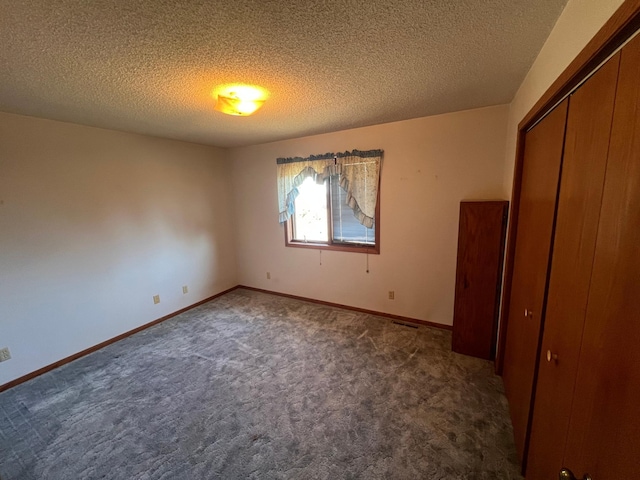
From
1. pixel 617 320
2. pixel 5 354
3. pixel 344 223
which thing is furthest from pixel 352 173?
pixel 5 354

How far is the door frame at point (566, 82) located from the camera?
62 centimetres

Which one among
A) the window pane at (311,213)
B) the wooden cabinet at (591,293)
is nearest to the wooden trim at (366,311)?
the window pane at (311,213)

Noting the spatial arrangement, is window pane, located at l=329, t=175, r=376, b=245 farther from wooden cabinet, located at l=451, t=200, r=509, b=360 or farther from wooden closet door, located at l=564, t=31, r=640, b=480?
wooden closet door, located at l=564, t=31, r=640, b=480

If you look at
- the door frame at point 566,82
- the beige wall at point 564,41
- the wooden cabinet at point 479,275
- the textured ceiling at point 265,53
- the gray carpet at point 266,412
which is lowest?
the gray carpet at point 266,412

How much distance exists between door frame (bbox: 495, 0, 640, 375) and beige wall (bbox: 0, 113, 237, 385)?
146 inches

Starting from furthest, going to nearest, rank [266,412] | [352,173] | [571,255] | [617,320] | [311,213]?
[311,213] → [352,173] → [266,412] → [571,255] → [617,320]

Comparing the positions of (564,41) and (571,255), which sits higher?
(564,41)

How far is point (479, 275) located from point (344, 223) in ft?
5.51

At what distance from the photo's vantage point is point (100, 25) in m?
1.13

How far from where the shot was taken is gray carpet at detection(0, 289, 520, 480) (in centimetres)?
148

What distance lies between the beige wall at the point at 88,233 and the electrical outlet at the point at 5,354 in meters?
0.03

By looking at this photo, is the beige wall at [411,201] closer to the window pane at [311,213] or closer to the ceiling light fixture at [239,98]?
the window pane at [311,213]

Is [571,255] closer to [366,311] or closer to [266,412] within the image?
[266,412]

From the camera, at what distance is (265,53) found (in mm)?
1397
